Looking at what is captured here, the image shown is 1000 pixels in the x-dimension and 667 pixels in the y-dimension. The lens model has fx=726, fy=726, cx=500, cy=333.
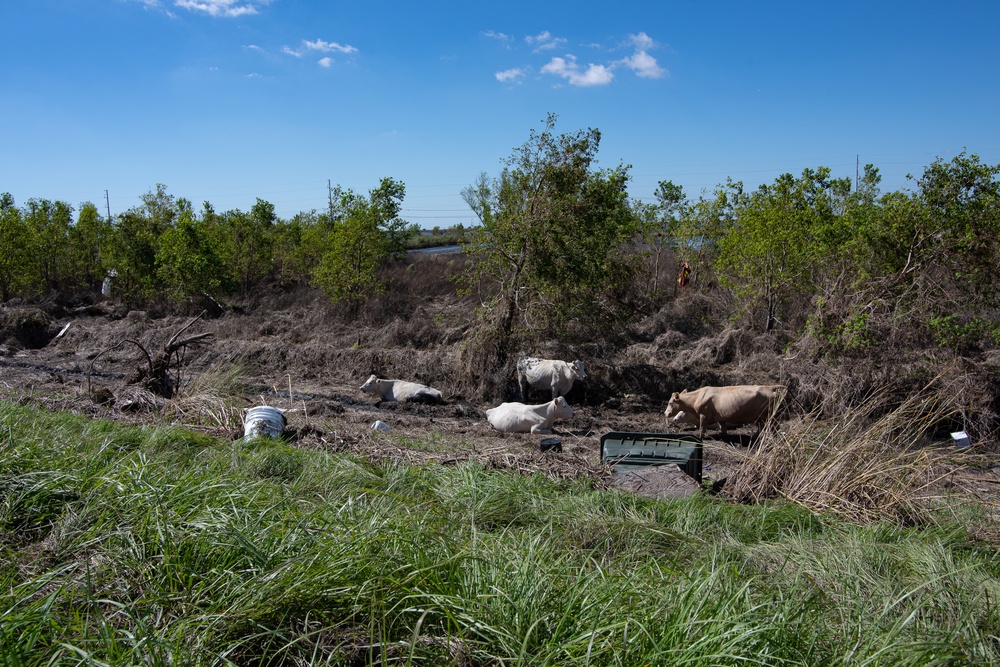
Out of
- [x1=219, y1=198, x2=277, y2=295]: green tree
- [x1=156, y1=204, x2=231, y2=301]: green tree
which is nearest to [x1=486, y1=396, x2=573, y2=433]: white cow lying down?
[x1=156, y1=204, x2=231, y2=301]: green tree

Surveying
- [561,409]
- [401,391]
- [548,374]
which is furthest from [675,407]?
[401,391]

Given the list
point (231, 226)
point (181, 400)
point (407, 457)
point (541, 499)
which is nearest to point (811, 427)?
point (541, 499)

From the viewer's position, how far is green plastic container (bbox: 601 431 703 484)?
24.6 feet

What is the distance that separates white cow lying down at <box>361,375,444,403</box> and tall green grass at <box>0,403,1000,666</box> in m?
7.74

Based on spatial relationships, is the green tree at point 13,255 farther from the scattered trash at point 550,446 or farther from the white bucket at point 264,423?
the scattered trash at point 550,446

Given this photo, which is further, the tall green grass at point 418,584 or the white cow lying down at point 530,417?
the white cow lying down at point 530,417

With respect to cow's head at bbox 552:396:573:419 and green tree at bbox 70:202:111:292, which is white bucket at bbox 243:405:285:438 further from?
green tree at bbox 70:202:111:292

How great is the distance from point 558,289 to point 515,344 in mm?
1373

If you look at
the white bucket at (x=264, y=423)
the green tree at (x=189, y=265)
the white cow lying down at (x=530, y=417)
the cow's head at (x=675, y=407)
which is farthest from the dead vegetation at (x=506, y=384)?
the green tree at (x=189, y=265)

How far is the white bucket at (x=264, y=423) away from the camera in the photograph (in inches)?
311

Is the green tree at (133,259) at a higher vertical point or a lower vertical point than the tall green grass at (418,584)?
higher

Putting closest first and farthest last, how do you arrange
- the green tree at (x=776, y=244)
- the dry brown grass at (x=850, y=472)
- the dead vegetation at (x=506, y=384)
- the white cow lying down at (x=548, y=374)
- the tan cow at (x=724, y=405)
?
the dry brown grass at (x=850, y=472) < the dead vegetation at (x=506, y=384) < the tan cow at (x=724, y=405) < the white cow lying down at (x=548, y=374) < the green tree at (x=776, y=244)

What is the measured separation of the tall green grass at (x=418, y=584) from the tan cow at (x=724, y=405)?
5.81 meters

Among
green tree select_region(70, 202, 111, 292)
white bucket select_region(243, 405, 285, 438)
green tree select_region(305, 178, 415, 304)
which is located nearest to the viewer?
white bucket select_region(243, 405, 285, 438)
